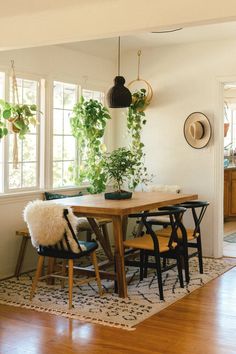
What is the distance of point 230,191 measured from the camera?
9516 millimetres

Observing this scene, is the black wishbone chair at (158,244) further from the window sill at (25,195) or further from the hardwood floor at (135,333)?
the window sill at (25,195)

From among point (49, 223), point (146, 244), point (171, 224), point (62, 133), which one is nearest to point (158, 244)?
point (146, 244)

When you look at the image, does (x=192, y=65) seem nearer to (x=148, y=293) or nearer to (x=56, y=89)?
(x=56, y=89)

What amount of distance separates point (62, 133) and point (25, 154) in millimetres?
720

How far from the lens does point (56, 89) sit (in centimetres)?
649

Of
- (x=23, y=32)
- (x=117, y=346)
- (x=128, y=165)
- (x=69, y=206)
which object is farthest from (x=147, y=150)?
(x=117, y=346)

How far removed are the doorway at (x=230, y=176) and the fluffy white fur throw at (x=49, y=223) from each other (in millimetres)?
2882

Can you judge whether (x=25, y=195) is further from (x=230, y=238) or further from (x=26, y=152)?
(x=230, y=238)

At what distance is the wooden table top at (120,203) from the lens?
4812 mm

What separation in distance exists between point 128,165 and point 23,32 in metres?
1.81

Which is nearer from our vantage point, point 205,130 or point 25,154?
point 25,154

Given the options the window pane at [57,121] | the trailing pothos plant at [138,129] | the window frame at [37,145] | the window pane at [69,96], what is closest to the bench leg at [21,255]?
the window frame at [37,145]

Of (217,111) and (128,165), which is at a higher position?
(217,111)

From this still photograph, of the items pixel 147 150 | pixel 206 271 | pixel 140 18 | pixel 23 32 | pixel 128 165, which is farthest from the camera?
pixel 147 150
